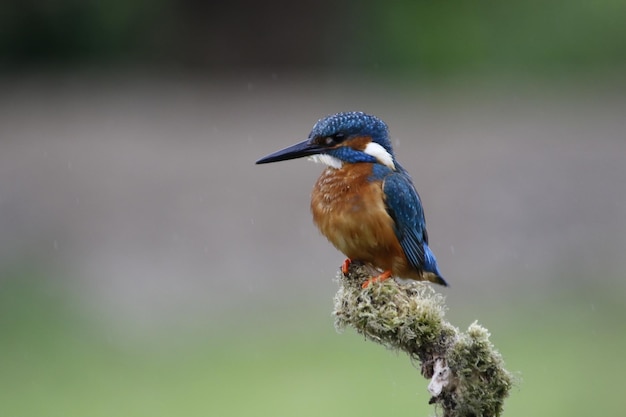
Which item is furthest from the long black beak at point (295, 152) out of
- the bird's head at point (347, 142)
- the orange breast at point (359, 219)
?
the orange breast at point (359, 219)

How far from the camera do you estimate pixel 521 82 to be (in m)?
12.8

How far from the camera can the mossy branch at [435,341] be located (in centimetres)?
194

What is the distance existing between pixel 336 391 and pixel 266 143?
13.6ft

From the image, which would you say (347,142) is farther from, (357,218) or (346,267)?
(346,267)

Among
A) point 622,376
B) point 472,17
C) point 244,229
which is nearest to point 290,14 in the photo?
point 472,17

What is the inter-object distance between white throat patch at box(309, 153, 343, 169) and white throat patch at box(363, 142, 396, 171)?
3.7 inches

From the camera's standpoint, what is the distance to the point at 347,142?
10.2 ft

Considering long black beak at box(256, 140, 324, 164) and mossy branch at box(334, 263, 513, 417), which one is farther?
long black beak at box(256, 140, 324, 164)

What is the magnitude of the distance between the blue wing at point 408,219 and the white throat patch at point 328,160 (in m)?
0.16

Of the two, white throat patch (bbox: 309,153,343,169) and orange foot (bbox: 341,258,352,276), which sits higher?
white throat patch (bbox: 309,153,343,169)

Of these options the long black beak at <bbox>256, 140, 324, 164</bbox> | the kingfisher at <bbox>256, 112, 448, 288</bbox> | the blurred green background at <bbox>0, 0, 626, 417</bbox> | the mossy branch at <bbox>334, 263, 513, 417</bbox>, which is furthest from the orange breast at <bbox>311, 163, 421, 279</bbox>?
the blurred green background at <bbox>0, 0, 626, 417</bbox>

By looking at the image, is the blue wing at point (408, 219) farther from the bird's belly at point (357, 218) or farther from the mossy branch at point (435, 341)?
the mossy branch at point (435, 341)

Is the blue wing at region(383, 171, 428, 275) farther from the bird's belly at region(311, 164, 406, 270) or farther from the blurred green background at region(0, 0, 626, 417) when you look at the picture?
the blurred green background at region(0, 0, 626, 417)

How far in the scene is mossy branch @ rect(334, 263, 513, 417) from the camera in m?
1.94
